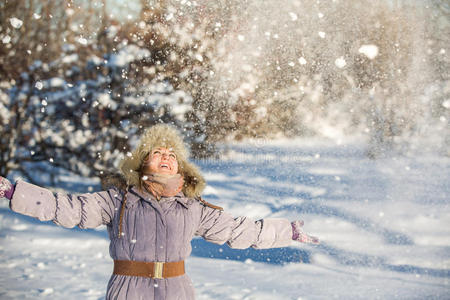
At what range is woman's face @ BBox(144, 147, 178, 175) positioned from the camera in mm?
1852

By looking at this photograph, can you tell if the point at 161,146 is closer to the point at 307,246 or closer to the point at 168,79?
the point at 307,246

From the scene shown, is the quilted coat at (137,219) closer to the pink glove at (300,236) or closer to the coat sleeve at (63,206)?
the coat sleeve at (63,206)

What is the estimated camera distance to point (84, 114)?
5812 millimetres

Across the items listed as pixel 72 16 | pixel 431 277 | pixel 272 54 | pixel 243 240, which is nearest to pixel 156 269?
pixel 243 240

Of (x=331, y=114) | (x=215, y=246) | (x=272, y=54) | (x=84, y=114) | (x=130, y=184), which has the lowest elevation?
(x=215, y=246)

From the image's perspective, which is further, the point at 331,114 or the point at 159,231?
the point at 331,114

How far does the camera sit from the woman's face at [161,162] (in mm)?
1852

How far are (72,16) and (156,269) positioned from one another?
4.94 meters

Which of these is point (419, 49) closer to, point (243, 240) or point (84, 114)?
point (84, 114)

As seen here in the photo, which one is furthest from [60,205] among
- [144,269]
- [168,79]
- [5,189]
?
[168,79]

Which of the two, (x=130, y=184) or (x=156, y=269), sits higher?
(x=130, y=184)

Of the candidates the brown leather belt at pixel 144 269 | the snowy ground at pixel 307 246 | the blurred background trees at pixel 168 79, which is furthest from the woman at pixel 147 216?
the blurred background trees at pixel 168 79

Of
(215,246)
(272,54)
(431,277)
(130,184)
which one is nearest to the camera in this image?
(130,184)

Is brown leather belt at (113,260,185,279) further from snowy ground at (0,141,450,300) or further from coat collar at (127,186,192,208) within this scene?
snowy ground at (0,141,450,300)
